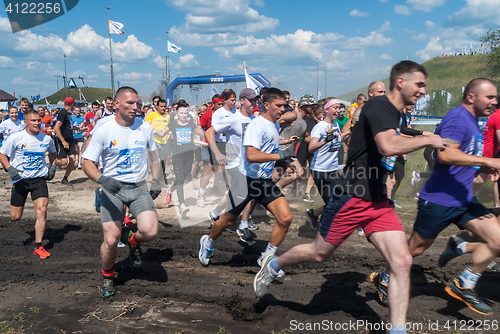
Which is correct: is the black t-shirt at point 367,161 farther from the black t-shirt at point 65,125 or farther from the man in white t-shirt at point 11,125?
the man in white t-shirt at point 11,125

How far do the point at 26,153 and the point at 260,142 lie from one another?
4.05 metres

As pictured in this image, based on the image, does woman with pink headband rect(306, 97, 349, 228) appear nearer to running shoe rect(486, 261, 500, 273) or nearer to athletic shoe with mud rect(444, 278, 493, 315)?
running shoe rect(486, 261, 500, 273)

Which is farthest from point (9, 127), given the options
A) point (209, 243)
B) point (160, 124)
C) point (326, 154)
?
point (326, 154)

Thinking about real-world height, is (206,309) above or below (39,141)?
below

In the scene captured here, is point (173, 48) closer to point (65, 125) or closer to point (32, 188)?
point (65, 125)

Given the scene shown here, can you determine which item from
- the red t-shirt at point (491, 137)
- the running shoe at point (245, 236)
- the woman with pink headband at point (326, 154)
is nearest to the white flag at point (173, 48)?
the woman with pink headband at point (326, 154)

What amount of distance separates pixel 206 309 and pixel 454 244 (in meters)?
2.83

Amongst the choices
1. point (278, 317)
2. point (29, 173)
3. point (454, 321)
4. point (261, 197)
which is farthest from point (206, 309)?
point (29, 173)

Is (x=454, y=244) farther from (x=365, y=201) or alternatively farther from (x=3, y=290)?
(x=3, y=290)

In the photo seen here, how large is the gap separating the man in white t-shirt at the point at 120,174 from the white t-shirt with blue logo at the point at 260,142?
1.30 m

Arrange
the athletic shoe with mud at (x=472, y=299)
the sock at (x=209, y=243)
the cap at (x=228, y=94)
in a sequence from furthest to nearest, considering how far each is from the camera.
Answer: the cap at (x=228, y=94)
the sock at (x=209, y=243)
the athletic shoe with mud at (x=472, y=299)

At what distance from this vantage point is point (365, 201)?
3223 mm

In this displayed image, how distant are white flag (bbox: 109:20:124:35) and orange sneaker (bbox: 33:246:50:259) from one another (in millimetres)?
28190

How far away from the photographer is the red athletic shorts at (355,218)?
10.5ft
